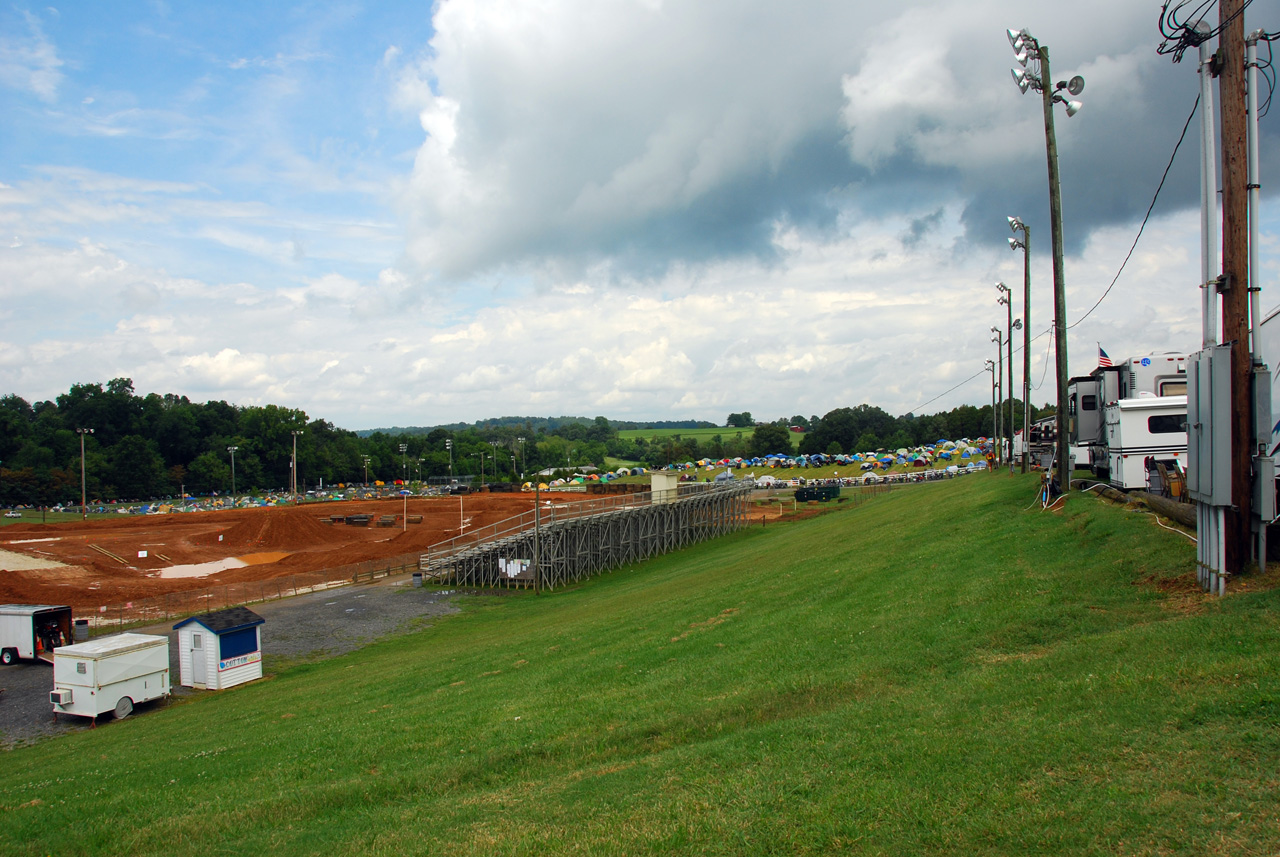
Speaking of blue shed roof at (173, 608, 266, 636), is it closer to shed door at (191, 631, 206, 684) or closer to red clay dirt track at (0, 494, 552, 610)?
shed door at (191, 631, 206, 684)

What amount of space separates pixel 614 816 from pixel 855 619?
8120 millimetres

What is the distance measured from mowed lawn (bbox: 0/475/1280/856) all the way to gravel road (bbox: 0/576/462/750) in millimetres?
3090

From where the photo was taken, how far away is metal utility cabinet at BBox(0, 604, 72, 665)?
83.6ft

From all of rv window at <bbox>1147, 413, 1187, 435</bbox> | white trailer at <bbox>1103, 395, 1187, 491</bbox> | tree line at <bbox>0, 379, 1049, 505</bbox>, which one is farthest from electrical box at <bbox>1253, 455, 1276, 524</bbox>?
tree line at <bbox>0, 379, 1049, 505</bbox>

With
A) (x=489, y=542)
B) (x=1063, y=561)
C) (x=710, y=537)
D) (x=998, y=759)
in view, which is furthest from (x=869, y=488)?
(x=998, y=759)

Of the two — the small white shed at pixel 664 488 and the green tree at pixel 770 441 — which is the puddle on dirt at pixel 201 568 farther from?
the green tree at pixel 770 441

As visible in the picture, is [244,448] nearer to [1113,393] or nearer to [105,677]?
[105,677]

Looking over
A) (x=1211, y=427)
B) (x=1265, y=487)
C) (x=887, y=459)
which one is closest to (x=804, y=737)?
(x=1265, y=487)

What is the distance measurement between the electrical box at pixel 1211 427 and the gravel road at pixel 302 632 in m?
24.9

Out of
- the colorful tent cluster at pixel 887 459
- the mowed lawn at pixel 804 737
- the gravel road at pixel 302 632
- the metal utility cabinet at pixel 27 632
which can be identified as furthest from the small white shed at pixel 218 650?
the colorful tent cluster at pixel 887 459

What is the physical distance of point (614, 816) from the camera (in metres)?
7.26

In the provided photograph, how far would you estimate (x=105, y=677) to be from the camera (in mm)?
18906

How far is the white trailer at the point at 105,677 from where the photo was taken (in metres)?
18.8

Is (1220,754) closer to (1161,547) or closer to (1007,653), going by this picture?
(1007,653)
